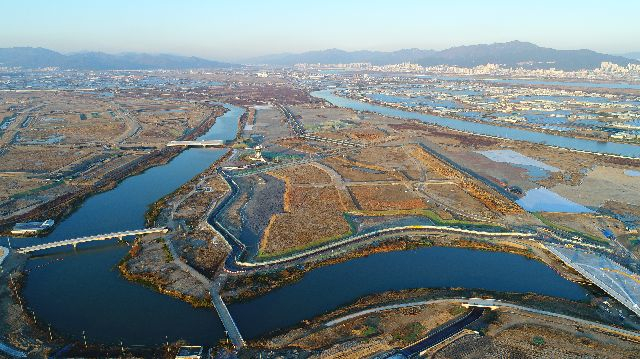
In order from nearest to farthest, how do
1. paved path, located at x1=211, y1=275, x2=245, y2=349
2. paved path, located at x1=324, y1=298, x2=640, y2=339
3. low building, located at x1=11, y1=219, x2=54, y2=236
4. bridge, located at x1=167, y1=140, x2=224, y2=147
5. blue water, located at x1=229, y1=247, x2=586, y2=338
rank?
paved path, located at x1=211, y1=275, x2=245, y2=349, paved path, located at x1=324, y1=298, x2=640, y2=339, blue water, located at x1=229, y1=247, x2=586, y2=338, low building, located at x1=11, y1=219, x2=54, y2=236, bridge, located at x1=167, y1=140, x2=224, y2=147

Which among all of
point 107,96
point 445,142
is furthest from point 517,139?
point 107,96

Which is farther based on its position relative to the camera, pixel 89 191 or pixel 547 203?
pixel 89 191

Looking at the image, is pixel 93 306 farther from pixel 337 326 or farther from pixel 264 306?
pixel 337 326

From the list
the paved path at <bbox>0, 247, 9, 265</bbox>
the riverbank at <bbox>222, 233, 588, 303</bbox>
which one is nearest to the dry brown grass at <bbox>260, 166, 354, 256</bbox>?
the riverbank at <bbox>222, 233, 588, 303</bbox>

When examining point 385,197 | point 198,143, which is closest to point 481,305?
point 385,197

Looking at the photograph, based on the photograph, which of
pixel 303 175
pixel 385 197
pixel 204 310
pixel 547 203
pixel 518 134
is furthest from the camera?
pixel 518 134

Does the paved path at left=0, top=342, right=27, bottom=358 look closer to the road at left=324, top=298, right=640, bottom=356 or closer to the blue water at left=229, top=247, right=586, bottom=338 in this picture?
the blue water at left=229, top=247, right=586, bottom=338

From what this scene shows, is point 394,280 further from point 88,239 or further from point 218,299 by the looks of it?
point 88,239

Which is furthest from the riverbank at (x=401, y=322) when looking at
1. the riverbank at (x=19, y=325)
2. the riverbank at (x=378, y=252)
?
the riverbank at (x=19, y=325)

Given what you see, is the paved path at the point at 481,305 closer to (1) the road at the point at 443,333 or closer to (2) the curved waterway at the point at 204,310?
(1) the road at the point at 443,333
